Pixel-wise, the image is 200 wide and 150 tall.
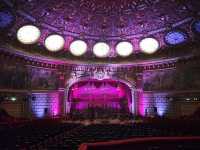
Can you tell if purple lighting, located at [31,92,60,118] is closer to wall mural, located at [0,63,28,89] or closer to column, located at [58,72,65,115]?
column, located at [58,72,65,115]

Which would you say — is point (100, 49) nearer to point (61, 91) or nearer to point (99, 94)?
point (99, 94)

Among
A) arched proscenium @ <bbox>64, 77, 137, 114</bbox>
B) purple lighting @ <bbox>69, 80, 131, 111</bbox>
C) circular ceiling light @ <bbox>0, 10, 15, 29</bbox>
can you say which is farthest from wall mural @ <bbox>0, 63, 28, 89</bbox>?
purple lighting @ <bbox>69, 80, 131, 111</bbox>

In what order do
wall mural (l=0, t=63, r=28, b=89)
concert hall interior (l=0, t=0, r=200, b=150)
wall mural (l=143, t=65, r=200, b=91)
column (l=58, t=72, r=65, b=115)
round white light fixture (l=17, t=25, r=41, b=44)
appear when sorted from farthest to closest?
column (l=58, t=72, r=65, b=115)
round white light fixture (l=17, t=25, r=41, b=44)
wall mural (l=143, t=65, r=200, b=91)
concert hall interior (l=0, t=0, r=200, b=150)
wall mural (l=0, t=63, r=28, b=89)

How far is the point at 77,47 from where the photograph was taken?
2512 centimetres

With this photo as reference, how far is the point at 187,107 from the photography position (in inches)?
813

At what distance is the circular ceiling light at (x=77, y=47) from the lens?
985 inches

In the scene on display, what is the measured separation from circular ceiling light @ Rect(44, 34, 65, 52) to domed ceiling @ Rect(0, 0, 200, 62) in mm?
414

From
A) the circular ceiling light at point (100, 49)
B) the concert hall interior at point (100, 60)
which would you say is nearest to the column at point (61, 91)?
the concert hall interior at point (100, 60)

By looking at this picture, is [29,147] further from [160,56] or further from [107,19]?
[160,56]

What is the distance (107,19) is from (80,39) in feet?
13.5

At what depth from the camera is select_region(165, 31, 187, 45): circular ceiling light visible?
2269 centimetres

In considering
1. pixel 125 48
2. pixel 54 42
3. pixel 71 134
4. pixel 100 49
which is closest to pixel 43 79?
pixel 54 42

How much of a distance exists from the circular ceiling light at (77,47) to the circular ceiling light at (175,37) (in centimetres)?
884

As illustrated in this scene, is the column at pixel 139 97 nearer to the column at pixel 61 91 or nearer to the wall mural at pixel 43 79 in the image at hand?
the column at pixel 61 91
